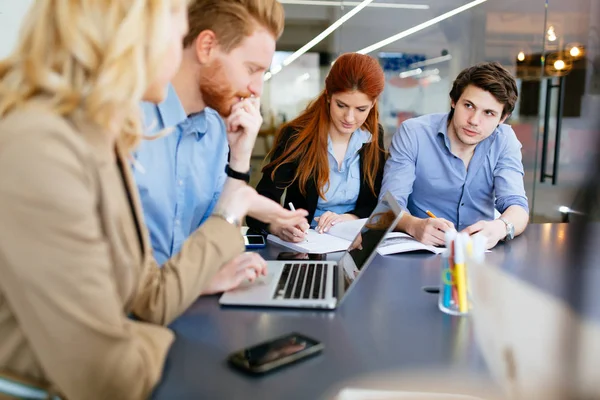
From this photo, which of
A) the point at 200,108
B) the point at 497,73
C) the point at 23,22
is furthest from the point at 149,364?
the point at 497,73

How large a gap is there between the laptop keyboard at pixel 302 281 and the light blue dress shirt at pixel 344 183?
0.92m

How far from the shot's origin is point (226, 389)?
2.51ft

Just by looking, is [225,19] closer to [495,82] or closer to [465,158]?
[495,82]

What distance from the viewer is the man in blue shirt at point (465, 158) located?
214 centimetres

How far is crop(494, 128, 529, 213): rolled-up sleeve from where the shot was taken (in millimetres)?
2115

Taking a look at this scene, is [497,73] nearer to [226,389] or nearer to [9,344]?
[226,389]

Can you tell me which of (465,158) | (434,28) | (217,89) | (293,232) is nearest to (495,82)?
(465,158)

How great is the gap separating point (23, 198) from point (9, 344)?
21 centimetres

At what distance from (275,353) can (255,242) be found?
846 mm

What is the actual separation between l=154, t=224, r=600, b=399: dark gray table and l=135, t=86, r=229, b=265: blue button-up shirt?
1.42ft

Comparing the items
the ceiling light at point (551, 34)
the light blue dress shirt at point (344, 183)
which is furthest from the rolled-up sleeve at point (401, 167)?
the ceiling light at point (551, 34)

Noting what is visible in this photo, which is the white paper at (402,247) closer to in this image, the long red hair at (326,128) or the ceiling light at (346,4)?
the long red hair at (326,128)

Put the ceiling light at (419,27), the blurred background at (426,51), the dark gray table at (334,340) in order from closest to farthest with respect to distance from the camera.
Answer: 1. the dark gray table at (334,340)
2. the blurred background at (426,51)
3. the ceiling light at (419,27)

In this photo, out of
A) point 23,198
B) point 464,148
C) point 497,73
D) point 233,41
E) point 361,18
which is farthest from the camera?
point 361,18
